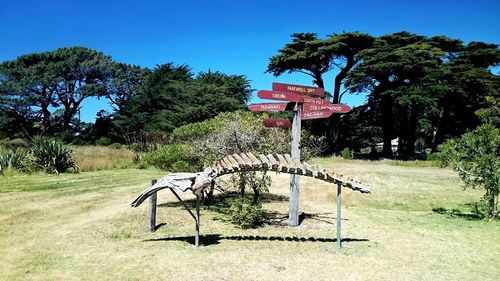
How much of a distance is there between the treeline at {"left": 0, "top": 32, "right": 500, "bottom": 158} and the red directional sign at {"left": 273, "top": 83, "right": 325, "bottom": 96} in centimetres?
1576

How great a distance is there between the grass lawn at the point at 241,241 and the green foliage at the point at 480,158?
109 cm

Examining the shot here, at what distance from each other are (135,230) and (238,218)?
98.9 inches

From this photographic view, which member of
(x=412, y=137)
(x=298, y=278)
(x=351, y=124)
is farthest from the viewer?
(x=351, y=124)

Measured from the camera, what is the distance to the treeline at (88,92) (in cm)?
4719

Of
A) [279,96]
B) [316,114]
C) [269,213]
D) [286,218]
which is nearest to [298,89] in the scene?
[279,96]

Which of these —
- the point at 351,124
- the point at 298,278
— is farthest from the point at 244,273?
the point at 351,124

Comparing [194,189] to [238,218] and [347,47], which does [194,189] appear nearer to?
[238,218]

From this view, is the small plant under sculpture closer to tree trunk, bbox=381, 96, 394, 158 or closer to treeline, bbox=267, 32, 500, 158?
treeline, bbox=267, 32, 500, 158

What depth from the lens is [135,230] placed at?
397 inches

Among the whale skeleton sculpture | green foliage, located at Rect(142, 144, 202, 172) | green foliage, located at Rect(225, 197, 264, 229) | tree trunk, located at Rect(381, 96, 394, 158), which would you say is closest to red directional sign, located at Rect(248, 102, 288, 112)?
the whale skeleton sculpture

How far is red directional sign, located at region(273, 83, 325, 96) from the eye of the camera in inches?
394

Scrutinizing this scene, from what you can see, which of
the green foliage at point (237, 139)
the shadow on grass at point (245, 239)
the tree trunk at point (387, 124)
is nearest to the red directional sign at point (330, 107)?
the green foliage at point (237, 139)

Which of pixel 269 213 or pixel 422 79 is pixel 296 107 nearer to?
pixel 269 213

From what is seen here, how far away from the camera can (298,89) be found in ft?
34.0
